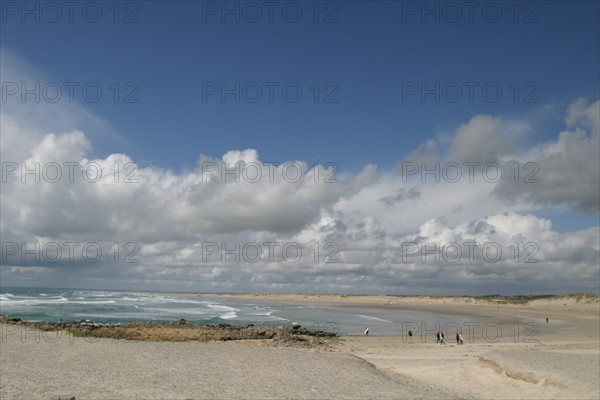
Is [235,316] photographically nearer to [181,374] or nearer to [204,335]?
[204,335]

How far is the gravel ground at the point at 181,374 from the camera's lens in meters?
15.3

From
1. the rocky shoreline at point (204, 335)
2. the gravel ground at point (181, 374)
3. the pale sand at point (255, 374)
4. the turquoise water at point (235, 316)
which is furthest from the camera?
the turquoise water at point (235, 316)

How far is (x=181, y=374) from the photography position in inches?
702

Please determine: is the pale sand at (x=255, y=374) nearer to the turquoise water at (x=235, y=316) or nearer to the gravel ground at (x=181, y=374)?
the gravel ground at (x=181, y=374)

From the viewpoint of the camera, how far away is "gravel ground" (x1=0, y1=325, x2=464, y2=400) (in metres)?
15.3

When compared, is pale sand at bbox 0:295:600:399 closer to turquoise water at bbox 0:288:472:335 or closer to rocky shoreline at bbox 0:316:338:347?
rocky shoreline at bbox 0:316:338:347

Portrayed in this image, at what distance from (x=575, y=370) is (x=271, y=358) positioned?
12599 mm

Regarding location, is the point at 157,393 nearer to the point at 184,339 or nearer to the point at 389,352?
the point at 184,339

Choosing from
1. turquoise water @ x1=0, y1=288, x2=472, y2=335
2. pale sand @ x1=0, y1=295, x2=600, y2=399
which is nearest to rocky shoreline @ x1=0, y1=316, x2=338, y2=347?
pale sand @ x1=0, y1=295, x2=600, y2=399

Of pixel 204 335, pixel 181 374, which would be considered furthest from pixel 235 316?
pixel 181 374

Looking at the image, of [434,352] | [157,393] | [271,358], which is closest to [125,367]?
[157,393]

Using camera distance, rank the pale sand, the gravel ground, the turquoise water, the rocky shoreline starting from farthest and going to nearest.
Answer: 1. the turquoise water
2. the rocky shoreline
3. the pale sand
4. the gravel ground

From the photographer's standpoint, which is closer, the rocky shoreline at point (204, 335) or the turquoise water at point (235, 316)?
the rocky shoreline at point (204, 335)

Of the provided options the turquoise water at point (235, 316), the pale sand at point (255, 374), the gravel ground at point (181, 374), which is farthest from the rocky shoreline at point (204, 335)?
the turquoise water at point (235, 316)
